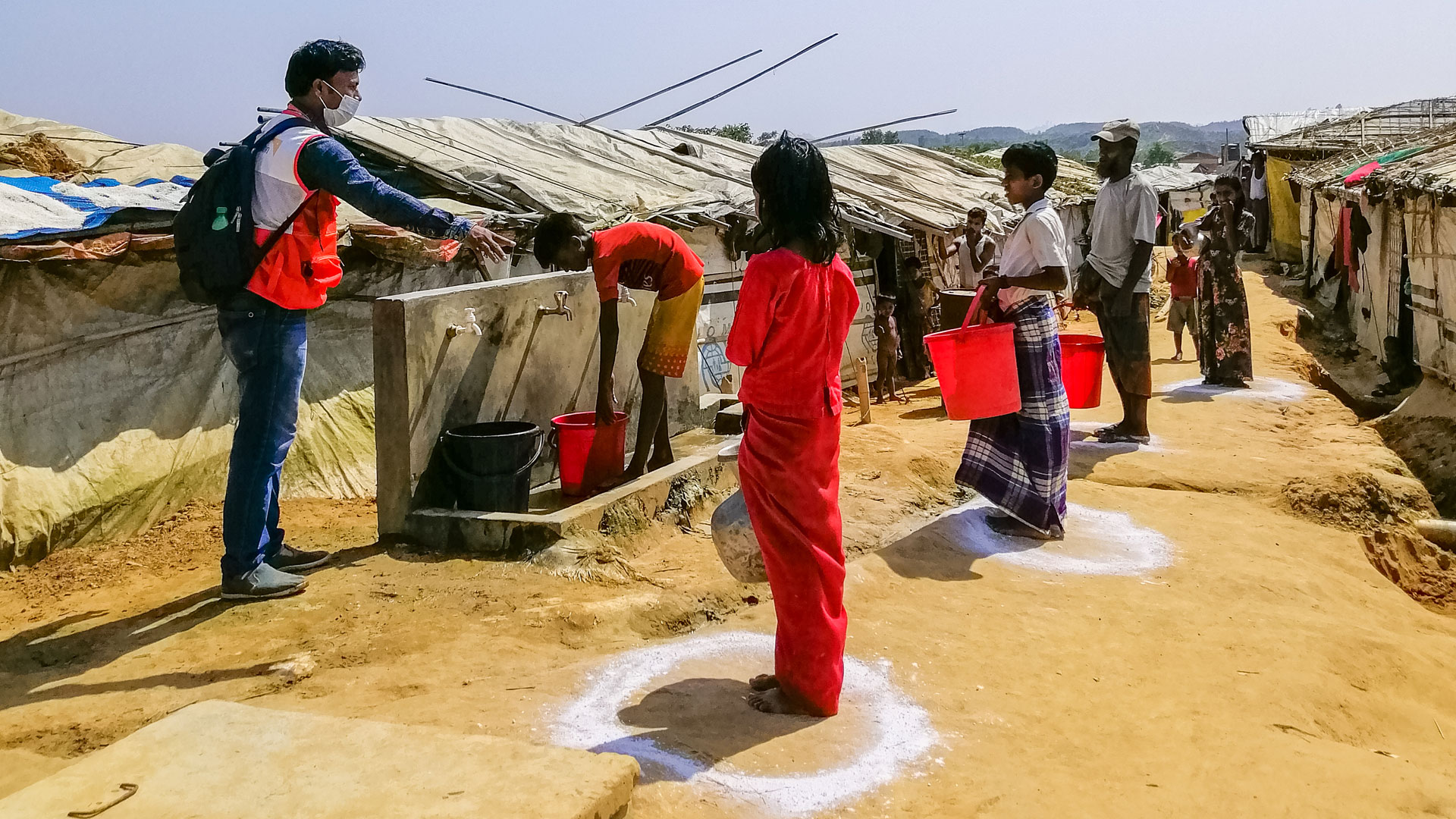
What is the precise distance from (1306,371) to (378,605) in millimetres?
10962

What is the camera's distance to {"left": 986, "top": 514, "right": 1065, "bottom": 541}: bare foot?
5598 mm

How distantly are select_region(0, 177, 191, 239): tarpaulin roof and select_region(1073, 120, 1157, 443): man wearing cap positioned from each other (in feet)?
18.5

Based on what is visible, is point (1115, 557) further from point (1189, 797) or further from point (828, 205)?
point (828, 205)

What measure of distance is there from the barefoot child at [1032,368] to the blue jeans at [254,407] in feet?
10.6

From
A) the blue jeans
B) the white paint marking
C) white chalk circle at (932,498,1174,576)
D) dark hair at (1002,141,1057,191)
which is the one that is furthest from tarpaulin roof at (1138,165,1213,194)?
the white paint marking

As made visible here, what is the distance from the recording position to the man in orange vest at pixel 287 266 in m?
4.23

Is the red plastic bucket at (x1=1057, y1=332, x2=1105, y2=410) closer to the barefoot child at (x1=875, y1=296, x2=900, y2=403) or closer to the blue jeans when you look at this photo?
the blue jeans

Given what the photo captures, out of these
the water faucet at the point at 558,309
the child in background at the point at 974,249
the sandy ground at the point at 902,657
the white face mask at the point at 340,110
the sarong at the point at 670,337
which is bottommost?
the sandy ground at the point at 902,657

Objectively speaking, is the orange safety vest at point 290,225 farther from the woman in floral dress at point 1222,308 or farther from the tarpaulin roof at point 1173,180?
the tarpaulin roof at point 1173,180

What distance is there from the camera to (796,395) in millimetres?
3205

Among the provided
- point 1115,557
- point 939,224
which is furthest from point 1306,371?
point 1115,557

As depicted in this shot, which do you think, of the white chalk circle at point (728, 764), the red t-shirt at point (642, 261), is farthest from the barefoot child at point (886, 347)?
the white chalk circle at point (728, 764)

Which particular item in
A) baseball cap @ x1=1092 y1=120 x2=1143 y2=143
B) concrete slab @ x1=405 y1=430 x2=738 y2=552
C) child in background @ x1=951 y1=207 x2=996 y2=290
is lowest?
concrete slab @ x1=405 y1=430 x2=738 y2=552

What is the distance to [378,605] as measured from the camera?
4.38m
